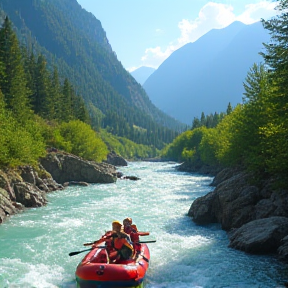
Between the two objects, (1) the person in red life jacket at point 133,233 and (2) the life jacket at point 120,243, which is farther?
(1) the person in red life jacket at point 133,233

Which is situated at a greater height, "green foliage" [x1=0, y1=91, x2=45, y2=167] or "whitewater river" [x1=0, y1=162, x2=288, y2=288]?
"green foliage" [x1=0, y1=91, x2=45, y2=167]

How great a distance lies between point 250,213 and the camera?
20438 millimetres

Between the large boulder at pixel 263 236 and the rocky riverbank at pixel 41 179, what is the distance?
15.7 meters

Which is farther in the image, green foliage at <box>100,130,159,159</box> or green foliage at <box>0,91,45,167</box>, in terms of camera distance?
green foliage at <box>100,130,159,159</box>

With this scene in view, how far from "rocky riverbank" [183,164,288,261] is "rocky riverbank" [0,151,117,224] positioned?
1363 cm

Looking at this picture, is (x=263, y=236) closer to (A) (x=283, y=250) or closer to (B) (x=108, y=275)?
(A) (x=283, y=250)

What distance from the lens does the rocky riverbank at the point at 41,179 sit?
26.4 meters

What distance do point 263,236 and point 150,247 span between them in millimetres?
5983

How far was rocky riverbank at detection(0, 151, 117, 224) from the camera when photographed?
2644cm

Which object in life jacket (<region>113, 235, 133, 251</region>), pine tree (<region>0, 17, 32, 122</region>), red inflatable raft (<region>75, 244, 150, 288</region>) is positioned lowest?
red inflatable raft (<region>75, 244, 150, 288</region>)

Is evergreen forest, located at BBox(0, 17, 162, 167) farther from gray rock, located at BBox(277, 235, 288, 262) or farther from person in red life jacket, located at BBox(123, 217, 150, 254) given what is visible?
gray rock, located at BBox(277, 235, 288, 262)

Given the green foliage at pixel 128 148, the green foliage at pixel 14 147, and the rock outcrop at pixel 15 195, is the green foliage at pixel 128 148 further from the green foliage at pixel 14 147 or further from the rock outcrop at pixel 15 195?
the rock outcrop at pixel 15 195

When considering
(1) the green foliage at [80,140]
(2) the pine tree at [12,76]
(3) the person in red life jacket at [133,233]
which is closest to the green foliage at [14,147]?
(2) the pine tree at [12,76]

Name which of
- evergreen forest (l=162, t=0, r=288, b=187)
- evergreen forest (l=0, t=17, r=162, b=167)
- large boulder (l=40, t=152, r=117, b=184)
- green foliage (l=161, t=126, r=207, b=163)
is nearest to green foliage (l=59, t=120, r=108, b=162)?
evergreen forest (l=0, t=17, r=162, b=167)
